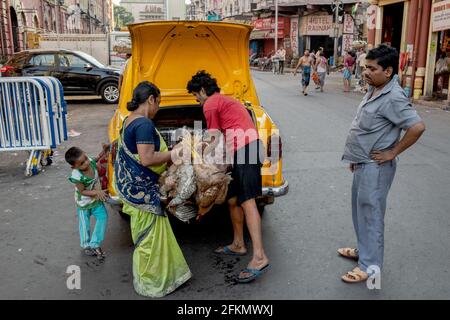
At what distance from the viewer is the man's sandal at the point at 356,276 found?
3.68 m

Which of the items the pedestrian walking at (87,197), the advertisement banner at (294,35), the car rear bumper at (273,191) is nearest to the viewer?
the pedestrian walking at (87,197)

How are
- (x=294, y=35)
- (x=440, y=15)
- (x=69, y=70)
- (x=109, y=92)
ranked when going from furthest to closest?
(x=294, y=35) < (x=109, y=92) < (x=440, y=15) < (x=69, y=70)

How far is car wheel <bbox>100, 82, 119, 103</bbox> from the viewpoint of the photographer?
14964 millimetres

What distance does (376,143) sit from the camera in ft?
11.4

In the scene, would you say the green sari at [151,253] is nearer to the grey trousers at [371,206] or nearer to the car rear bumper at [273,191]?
the car rear bumper at [273,191]

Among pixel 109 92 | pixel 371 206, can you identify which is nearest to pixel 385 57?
pixel 371 206

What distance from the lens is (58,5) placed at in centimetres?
3872

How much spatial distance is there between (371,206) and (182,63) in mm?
3021

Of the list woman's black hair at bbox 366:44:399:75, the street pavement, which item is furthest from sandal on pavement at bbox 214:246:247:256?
woman's black hair at bbox 366:44:399:75

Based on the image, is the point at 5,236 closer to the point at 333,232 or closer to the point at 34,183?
the point at 34,183

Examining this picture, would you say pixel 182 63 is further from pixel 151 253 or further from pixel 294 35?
pixel 294 35

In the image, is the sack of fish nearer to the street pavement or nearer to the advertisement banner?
the street pavement

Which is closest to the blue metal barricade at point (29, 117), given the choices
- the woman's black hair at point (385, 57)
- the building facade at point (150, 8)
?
the woman's black hair at point (385, 57)

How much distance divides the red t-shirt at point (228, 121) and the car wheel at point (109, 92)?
1186cm
